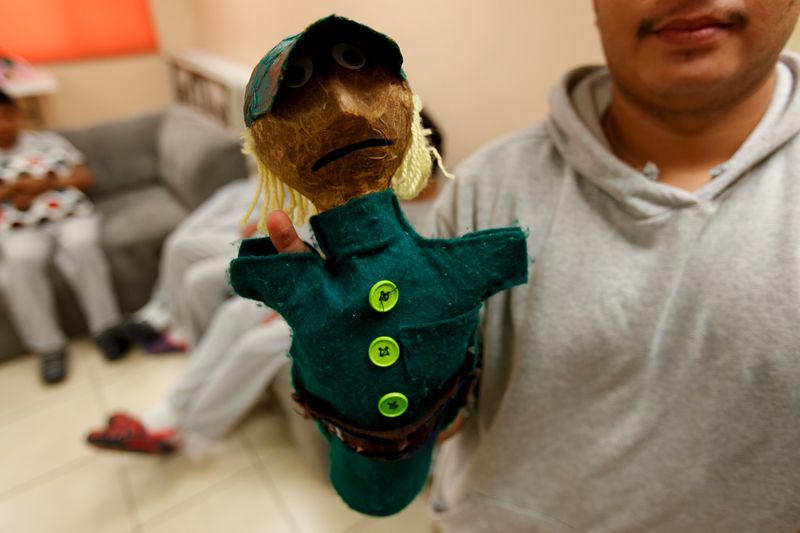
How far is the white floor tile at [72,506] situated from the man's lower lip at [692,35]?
1.55m

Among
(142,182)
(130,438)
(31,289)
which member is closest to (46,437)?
(130,438)

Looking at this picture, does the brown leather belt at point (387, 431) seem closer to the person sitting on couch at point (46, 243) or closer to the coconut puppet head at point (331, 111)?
the coconut puppet head at point (331, 111)

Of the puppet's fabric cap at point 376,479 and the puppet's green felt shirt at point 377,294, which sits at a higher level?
the puppet's green felt shirt at point 377,294

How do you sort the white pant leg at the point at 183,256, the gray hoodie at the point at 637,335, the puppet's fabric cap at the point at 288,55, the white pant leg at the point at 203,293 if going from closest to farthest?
the puppet's fabric cap at the point at 288,55 → the gray hoodie at the point at 637,335 → the white pant leg at the point at 203,293 → the white pant leg at the point at 183,256

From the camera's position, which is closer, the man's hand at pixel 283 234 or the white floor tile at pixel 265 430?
the man's hand at pixel 283 234

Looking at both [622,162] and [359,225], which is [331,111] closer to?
[359,225]

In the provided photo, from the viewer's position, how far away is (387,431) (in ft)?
1.28

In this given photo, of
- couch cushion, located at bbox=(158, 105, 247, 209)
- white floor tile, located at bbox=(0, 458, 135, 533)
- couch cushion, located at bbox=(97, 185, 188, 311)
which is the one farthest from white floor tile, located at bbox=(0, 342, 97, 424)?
couch cushion, located at bbox=(158, 105, 247, 209)

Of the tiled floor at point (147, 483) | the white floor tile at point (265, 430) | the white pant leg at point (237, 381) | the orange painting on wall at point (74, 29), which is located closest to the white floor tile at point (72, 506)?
the tiled floor at point (147, 483)

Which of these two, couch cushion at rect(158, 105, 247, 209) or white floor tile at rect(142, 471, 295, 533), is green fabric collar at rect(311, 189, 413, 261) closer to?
white floor tile at rect(142, 471, 295, 533)

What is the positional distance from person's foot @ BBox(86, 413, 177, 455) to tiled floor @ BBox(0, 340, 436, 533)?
8 centimetres

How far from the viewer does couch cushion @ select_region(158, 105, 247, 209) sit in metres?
1.79

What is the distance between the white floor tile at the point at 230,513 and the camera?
121 cm

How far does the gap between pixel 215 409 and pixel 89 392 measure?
25.8 inches
